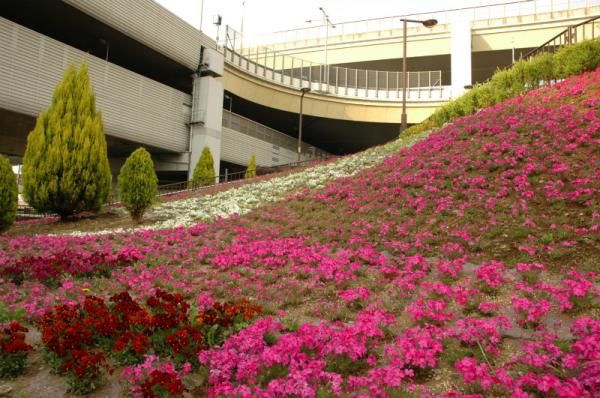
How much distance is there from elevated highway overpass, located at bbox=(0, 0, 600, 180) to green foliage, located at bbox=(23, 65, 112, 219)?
5.30 meters

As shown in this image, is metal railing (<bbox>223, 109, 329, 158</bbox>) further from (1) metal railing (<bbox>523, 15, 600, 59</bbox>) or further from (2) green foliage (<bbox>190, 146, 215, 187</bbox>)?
(1) metal railing (<bbox>523, 15, 600, 59</bbox>)

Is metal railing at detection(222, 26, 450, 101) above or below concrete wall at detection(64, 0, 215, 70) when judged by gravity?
above

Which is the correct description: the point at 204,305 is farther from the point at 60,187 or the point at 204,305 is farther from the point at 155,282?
the point at 60,187

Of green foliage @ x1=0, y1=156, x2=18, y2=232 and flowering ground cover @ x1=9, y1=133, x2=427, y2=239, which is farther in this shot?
flowering ground cover @ x1=9, y1=133, x2=427, y2=239

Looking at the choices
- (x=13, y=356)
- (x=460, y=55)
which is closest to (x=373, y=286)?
(x=13, y=356)

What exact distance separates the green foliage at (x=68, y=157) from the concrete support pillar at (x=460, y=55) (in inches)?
1438

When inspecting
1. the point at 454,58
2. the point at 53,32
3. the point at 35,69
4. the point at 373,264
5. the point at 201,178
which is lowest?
the point at 373,264

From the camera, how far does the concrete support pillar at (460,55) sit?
141ft

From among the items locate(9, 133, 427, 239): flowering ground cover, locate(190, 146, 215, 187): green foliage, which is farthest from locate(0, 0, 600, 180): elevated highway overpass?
locate(9, 133, 427, 239): flowering ground cover

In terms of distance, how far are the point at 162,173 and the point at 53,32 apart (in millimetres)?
12220

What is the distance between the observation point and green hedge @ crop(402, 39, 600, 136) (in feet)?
65.7

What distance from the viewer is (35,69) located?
2128cm

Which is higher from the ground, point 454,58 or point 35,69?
point 454,58

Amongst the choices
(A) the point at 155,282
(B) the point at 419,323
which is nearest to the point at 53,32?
(A) the point at 155,282
